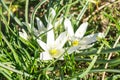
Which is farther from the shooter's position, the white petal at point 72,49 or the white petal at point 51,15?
the white petal at point 51,15

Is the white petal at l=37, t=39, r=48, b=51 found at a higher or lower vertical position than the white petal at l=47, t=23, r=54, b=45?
lower

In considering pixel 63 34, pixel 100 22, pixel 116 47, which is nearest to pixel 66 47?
pixel 63 34

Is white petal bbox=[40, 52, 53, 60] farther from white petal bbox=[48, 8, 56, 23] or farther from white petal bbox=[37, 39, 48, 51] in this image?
white petal bbox=[48, 8, 56, 23]

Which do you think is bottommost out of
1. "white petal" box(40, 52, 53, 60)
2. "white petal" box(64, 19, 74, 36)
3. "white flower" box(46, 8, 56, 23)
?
"white petal" box(40, 52, 53, 60)

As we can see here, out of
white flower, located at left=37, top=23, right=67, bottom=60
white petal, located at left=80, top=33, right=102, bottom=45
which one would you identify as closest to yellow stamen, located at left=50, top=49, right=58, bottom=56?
white flower, located at left=37, top=23, right=67, bottom=60

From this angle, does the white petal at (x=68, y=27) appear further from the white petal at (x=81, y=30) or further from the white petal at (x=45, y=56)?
the white petal at (x=45, y=56)

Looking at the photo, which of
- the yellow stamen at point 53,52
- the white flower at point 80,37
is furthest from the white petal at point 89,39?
the yellow stamen at point 53,52

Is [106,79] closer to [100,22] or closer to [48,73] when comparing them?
[48,73]

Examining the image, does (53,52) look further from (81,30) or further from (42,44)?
(81,30)

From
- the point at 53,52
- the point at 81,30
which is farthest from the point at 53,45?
the point at 81,30
